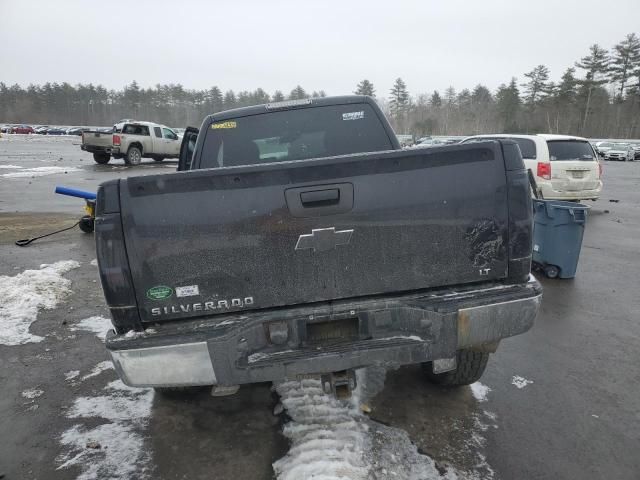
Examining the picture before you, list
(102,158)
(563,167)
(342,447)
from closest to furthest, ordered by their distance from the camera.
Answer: (342,447) → (563,167) → (102,158)

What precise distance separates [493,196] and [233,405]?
7.18 ft

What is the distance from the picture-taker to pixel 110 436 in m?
2.82

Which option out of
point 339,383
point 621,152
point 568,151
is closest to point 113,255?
point 339,383

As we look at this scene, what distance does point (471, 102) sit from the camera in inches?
3637

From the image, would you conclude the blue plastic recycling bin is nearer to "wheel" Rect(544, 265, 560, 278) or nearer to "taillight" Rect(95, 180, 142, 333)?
"wheel" Rect(544, 265, 560, 278)

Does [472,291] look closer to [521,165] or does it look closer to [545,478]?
[521,165]

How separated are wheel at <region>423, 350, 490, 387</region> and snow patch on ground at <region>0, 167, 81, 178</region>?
18957 mm

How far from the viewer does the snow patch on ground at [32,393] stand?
332 centimetres

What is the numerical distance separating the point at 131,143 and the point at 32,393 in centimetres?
2115

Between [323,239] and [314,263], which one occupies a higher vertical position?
[323,239]

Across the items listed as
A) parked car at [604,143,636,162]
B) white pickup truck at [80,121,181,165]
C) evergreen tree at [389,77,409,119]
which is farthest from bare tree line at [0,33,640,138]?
white pickup truck at [80,121,181,165]

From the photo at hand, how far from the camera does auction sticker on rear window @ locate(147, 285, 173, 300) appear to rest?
2230 mm

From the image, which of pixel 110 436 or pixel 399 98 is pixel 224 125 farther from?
pixel 399 98

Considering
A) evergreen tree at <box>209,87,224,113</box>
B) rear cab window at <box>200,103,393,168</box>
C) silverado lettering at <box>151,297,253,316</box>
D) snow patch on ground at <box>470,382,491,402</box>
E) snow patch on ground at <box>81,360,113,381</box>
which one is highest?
evergreen tree at <box>209,87,224,113</box>
